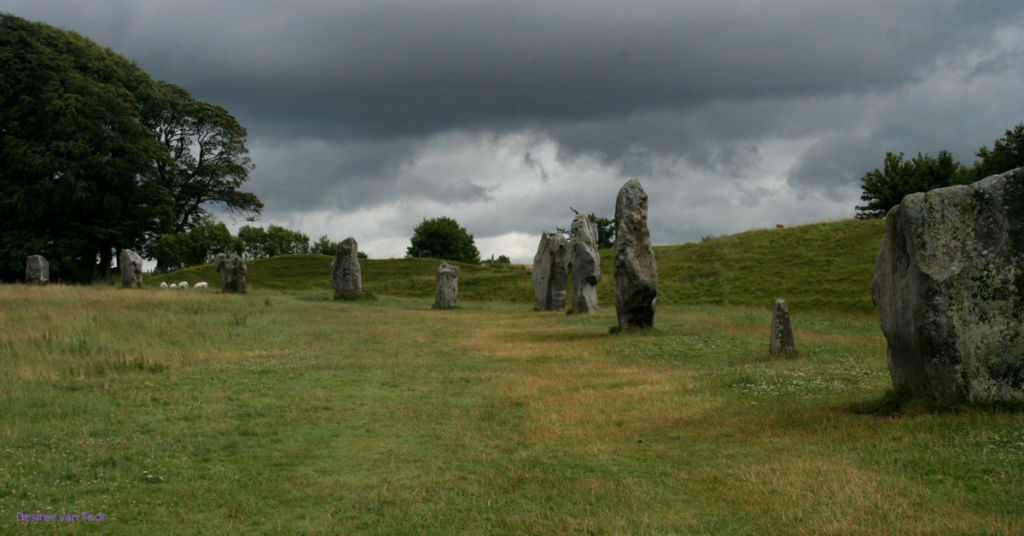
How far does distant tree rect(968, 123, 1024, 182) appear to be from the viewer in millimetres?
47062

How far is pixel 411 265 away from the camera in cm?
6944

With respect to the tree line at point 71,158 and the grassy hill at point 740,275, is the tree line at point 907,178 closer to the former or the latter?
the grassy hill at point 740,275

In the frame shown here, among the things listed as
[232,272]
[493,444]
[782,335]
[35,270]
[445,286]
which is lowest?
[493,444]

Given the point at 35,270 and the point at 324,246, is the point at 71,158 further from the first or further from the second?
the point at 324,246

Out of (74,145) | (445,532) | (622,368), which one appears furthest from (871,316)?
(74,145)

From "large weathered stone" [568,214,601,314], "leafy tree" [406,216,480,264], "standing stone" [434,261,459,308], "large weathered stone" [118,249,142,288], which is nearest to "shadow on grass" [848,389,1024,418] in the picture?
"large weathered stone" [568,214,601,314]

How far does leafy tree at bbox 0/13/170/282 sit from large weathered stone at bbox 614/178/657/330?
3730 cm

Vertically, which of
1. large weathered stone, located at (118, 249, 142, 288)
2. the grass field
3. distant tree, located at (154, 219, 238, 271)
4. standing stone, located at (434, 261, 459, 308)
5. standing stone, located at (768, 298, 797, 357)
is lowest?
the grass field

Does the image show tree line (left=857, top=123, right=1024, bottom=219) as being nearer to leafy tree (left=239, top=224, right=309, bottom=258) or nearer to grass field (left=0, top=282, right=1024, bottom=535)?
grass field (left=0, top=282, right=1024, bottom=535)

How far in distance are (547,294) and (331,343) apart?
16.7 metres

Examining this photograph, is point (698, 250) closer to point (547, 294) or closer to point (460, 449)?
point (547, 294)

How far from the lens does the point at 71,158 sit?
143 ft

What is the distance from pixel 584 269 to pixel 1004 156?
36.8 metres

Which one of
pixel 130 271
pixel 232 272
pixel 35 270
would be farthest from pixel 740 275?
pixel 35 270
